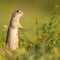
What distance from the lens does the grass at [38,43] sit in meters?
4.43

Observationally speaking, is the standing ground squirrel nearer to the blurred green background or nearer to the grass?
the grass

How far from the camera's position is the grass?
443 centimetres

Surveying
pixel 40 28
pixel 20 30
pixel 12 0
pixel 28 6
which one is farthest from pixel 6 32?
pixel 12 0

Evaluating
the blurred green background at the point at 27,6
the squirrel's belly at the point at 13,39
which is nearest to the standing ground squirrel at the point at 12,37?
the squirrel's belly at the point at 13,39

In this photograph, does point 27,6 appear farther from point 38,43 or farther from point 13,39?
point 38,43

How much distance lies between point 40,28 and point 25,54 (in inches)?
97.9

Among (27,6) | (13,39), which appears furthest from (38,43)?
(27,6)

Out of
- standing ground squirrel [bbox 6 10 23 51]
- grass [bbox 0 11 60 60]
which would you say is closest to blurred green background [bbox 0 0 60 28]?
standing ground squirrel [bbox 6 10 23 51]

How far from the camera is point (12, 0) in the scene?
76.4 feet

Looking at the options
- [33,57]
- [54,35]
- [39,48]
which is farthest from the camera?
[54,35]

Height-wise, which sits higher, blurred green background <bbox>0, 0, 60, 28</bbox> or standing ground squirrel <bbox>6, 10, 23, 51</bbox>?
blurred green background <bbox>0, 0, 60, 28</bbox>

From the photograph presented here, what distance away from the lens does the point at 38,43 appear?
4.87 meters

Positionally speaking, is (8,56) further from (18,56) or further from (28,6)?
(28,6)

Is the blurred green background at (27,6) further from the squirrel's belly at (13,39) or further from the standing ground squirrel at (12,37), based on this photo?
the squirrel's belly at (13,39)
